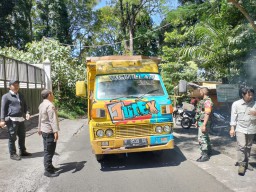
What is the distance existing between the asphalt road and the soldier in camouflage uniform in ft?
1.44

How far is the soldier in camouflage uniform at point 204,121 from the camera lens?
6.63 metres

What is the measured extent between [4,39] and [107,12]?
1306cm

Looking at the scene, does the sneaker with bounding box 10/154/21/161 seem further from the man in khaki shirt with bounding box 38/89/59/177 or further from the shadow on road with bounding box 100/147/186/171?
the shadow on road with bounding box 100/147/186/171

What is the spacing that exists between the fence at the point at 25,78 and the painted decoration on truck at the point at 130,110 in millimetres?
5772

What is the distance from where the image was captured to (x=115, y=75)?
7078mm

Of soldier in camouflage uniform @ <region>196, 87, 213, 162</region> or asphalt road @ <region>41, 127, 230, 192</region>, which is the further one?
soldier in camouflage uniform @ <region>196, 87, 213, 162</region>

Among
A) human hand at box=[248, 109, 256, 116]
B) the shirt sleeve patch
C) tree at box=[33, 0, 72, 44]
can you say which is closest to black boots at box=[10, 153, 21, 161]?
the shirt sleeve patch

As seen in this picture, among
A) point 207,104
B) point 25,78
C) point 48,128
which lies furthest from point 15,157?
point 25,78

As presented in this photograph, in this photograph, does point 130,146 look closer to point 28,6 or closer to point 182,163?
point 182,163

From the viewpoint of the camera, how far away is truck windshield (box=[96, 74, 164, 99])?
6.72 metres

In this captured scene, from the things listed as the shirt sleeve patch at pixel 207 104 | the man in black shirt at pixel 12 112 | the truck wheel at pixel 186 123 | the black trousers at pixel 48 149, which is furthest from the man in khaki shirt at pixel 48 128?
the truck wheel at pixel 186 123

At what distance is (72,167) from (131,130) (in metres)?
1.60

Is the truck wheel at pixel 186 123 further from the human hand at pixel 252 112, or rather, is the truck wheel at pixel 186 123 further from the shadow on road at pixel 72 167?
the human hand at pixel 252 112

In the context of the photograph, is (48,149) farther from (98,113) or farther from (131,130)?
(131,130)
